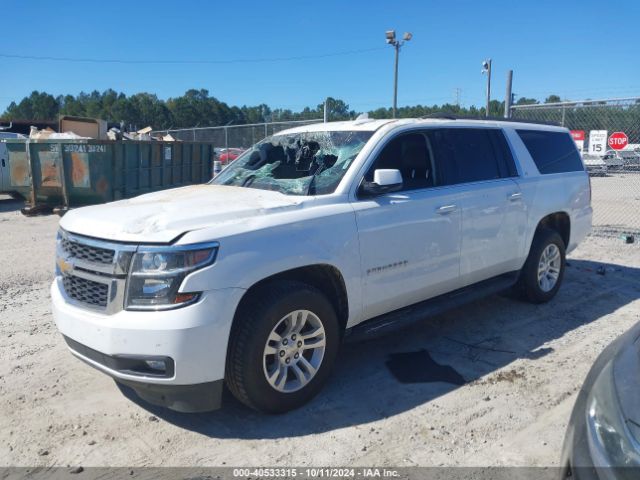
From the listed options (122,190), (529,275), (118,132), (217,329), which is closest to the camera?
(217,329)

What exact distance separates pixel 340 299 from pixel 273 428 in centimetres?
100

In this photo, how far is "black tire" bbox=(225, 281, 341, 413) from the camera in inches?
129

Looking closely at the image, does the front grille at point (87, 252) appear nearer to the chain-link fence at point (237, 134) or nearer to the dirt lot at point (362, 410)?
the dirt lot at point (362, 410)

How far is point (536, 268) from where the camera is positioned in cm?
564

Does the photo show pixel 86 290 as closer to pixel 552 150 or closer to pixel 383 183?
pixel 383 183

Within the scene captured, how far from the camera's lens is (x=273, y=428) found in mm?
3465

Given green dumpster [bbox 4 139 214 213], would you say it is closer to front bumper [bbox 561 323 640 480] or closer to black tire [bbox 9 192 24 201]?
black tire [bbox 9 192 24 201]

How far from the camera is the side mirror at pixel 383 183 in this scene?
390 cm

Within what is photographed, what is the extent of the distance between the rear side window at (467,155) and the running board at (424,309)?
99cm

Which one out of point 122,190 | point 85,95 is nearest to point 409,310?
point 122,190

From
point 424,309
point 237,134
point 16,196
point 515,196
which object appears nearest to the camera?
point 424,309

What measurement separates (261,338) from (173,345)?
20.8 inches

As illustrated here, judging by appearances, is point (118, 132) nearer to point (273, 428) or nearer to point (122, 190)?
point (122, 190)

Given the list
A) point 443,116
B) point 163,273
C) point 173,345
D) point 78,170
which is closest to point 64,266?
point 163,273
